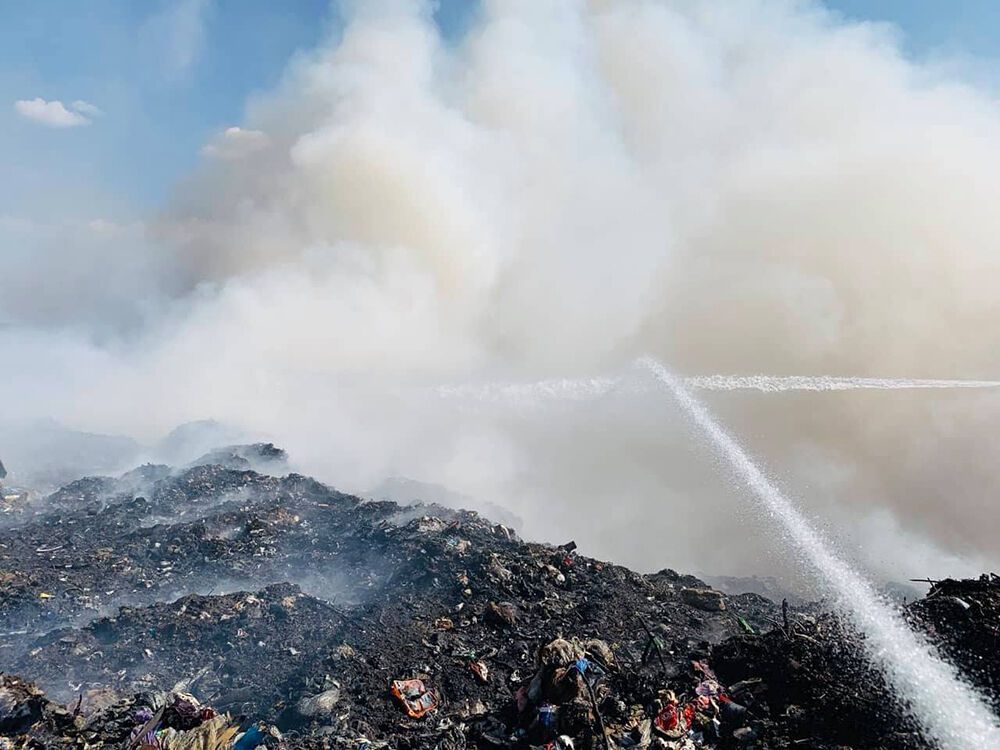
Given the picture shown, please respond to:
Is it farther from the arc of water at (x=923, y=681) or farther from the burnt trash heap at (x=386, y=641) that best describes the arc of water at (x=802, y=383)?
the arc of water at (x=923, y=681)

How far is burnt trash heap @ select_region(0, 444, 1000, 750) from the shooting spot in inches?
295

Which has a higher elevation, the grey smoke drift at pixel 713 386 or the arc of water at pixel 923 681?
the grey smoke drift at pixel 713 386

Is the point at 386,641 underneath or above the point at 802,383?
underneath

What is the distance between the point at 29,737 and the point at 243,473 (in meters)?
13.8

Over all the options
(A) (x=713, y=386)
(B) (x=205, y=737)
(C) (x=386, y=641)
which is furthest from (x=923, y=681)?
(A) (x=713, y=386)

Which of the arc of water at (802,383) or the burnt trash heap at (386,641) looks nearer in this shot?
the burnt trash heap at (386,641)

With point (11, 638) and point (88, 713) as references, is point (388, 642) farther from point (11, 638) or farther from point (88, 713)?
point (11, 638)

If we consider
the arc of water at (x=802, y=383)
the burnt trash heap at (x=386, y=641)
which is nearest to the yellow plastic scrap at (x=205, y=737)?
the burnt trash heap at (x=386, y=641)

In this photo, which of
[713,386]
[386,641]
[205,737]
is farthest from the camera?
[713,386]

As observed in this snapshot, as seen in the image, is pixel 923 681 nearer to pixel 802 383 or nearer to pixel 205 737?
pixel 205 737

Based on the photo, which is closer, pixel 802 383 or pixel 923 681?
pixel 923 681

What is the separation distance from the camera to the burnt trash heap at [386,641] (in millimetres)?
7504

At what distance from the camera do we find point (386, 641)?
1108cm

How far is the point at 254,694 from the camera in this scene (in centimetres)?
971
